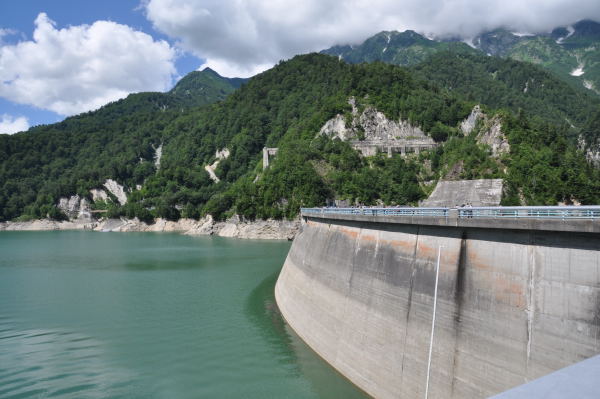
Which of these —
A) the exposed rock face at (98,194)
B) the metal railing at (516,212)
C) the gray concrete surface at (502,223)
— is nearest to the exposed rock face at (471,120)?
the metal railing at (516,212)

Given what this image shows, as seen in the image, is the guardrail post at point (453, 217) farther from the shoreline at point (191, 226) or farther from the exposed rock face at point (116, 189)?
the exposed rock face at point (116, 189)

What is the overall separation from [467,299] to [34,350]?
22.9m

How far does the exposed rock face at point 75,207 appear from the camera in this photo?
15150 centimetres

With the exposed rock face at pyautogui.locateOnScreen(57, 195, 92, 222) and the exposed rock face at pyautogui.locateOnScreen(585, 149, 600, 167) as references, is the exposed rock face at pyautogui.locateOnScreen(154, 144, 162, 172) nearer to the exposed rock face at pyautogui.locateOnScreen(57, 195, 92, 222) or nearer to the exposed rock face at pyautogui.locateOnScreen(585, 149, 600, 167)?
the exposed rock face at pyautogui.locateOnScreen(57, 195, 92, 222)

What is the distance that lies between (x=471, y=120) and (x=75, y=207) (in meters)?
140

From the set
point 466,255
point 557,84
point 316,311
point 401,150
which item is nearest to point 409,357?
point 466,255

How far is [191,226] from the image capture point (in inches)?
4828

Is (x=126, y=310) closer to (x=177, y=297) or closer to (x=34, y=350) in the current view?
(x=177, y=297)

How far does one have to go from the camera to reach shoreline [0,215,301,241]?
304ft

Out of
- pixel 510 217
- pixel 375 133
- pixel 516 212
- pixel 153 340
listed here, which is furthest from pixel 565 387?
pixel 375 133

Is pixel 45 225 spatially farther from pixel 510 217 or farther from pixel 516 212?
pixel 510 217

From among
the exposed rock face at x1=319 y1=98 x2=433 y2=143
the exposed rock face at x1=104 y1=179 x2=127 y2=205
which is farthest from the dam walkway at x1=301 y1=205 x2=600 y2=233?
the exposed rock face at x1=104 y1=179 x2=127 y2=205

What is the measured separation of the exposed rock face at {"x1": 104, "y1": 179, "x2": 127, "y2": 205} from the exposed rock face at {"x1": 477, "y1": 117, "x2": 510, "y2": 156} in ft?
433

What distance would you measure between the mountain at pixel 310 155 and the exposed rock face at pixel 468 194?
3.72 m
